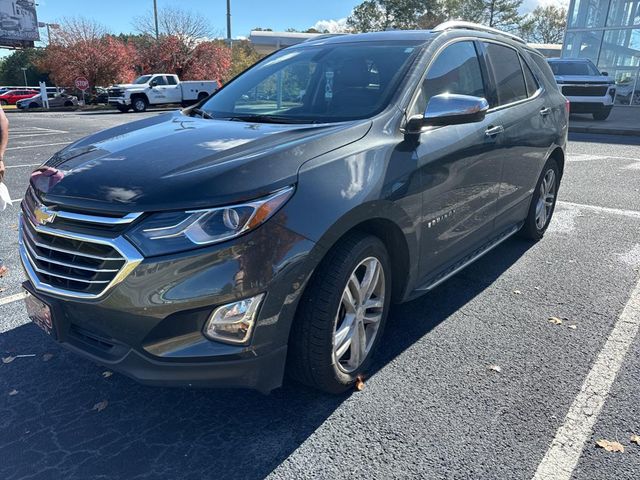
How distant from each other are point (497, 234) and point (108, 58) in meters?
40.5

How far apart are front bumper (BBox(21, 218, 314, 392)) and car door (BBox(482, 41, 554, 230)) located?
233 cm

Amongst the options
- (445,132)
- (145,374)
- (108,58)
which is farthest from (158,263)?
(108,58)

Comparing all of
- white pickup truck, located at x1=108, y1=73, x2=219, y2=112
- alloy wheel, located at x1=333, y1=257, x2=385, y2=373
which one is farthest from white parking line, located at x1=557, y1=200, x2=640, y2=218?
white pickup truck, located at x1=108, y1=73, x2=219, y2=112

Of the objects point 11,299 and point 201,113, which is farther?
point 11,299

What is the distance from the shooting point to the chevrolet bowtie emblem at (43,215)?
2277mm

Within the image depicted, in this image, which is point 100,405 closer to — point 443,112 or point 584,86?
point 443,112

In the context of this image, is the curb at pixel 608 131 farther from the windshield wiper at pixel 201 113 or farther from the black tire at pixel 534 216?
the windshield wiper at pixel 201 113

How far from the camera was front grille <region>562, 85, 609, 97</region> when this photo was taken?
15930mm

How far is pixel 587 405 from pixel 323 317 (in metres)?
1.44

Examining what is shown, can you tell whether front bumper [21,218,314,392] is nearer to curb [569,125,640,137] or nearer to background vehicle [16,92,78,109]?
curb [569,125,640,137]

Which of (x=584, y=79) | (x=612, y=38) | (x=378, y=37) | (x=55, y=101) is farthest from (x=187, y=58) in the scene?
(x=378, y=37)

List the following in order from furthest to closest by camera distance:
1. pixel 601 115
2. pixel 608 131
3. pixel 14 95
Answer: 1. pixel 14 95
2. pixel 601 115
3. pixel 608 131

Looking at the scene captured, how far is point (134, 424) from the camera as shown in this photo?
2490 mm

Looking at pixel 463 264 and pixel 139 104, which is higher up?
pixel 463 264
